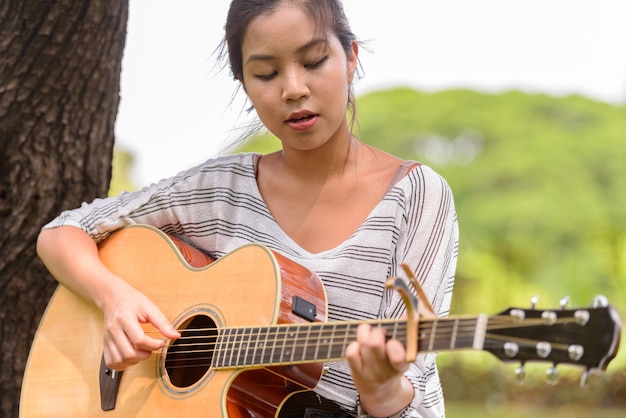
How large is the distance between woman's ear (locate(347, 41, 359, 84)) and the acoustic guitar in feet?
1.96

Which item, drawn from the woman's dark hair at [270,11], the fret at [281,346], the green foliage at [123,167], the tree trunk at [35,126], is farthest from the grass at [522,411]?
the fret at [281,346]

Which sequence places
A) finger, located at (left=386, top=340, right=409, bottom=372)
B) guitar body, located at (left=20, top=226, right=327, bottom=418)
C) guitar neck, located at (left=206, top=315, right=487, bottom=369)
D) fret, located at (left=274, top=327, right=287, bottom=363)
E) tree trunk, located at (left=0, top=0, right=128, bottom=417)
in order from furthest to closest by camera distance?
tree trunk, located at (left=0, top=0, right=128, bottom=417) → guitar body, located at (left=20, top=226, right=327, bottom=418) → fret, located at (left=274, top=327, right=287, bottom=363) → finger, located at (left=386, top=340, right=409, bottom=372) → guitar neck, located at (left=206, top=315, right=487, bottom=369)

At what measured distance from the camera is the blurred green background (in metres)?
10.2

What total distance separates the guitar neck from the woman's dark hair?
2.64ft

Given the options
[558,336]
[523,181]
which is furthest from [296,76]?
[523,181]

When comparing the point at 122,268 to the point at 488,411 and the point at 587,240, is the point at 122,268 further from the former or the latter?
the point at 587,240

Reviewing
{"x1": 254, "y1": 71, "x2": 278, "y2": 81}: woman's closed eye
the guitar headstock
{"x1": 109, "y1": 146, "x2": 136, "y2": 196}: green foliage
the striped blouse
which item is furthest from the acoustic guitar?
{"x1": 109, "y1": 146, "x2": 136, "y2": 196}: green foliage

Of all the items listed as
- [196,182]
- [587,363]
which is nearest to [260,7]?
[196,182]

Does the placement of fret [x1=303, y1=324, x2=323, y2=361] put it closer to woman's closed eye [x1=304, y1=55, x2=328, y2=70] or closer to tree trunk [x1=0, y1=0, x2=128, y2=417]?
woman's closed eye [x1=304, y1=55, x2=328, y2=70]

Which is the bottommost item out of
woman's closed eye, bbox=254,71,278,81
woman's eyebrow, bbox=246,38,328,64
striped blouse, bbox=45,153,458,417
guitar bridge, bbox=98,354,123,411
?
guitar bridge, bbox=98,354,123,411

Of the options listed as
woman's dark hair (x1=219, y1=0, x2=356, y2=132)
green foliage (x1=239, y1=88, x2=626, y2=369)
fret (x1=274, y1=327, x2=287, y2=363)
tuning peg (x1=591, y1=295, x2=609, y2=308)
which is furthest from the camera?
green foliage (x1=239, y1=88, x2=626, y2=369)

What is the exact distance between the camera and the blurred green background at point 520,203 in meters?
10.2

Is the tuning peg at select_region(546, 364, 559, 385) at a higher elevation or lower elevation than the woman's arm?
lower

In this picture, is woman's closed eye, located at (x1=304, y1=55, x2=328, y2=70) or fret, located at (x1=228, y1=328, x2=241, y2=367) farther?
woman's closed eye, located at (x1=304, y1=55, x2=328, y2=70)
